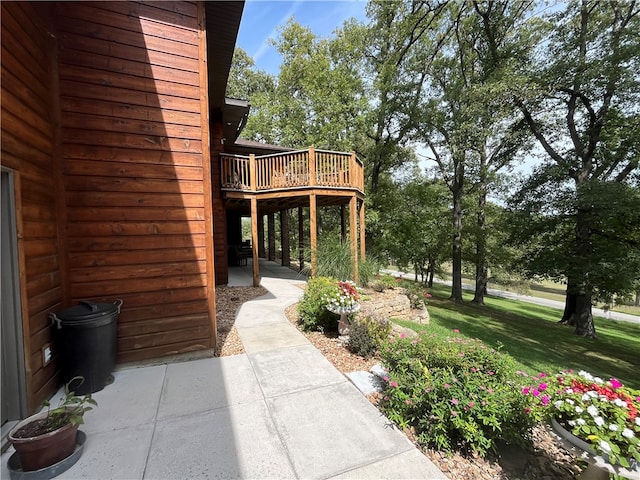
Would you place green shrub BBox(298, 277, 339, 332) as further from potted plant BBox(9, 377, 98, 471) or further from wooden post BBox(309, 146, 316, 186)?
wooden post BBox(309, 146, 316, 186)

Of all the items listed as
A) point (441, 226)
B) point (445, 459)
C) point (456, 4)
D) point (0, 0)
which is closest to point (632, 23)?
point (456, 4)

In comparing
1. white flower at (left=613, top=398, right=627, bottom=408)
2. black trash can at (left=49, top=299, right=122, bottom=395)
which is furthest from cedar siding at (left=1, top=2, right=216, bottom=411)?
white flower at (left=613, top=398, right=627, bottom=408)

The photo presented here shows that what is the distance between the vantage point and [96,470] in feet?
6.08

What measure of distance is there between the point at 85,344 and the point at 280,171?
6.09 metres

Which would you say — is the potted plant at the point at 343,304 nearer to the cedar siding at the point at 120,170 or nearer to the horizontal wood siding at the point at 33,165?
the cedar siding at the point at 120,170

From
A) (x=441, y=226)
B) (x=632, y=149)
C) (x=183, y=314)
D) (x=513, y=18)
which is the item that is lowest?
(x=183, y=314)

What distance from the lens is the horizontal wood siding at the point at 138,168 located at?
3018 millimetres

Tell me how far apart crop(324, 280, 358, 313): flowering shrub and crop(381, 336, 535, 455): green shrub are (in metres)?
1.25

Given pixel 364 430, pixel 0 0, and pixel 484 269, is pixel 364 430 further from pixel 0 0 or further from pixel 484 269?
pixel 484 269

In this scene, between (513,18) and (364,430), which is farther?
(513,18)

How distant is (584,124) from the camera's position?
9750 millimetres

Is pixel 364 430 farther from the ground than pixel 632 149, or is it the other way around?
pixel 632 149

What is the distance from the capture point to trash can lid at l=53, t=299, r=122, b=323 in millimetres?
2643

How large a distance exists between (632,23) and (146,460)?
563 inches
